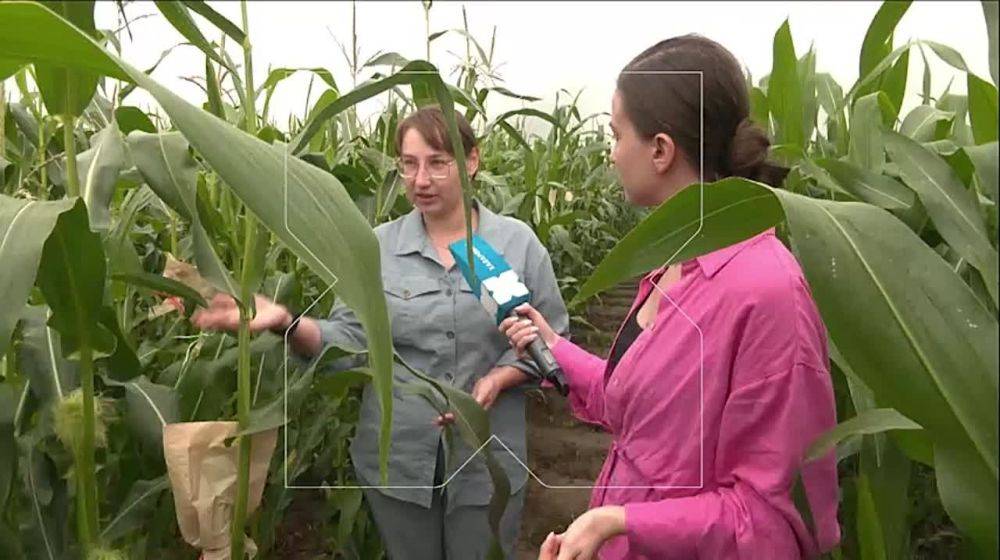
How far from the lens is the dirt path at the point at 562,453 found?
675 mm

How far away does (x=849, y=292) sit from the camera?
0.43m

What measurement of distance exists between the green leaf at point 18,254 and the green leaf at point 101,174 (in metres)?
0.16

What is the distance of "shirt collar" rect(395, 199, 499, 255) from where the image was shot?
767 millimetres

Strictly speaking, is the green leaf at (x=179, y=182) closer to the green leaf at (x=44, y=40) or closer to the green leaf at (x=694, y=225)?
the green leaf at (x=44, y=40)

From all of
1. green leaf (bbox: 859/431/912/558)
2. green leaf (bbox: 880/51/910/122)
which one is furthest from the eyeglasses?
green leaf (bbox: 880/51/910/122)

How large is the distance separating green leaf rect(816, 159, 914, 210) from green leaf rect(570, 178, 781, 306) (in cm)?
31

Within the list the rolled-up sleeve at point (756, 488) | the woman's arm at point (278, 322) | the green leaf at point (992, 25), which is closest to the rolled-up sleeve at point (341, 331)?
the woman's arm at point (278, 322)

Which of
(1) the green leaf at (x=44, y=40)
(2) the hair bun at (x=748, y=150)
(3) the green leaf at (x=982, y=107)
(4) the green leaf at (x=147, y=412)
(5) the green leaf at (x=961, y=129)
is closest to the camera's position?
(1) the green leaf at (x=44, y=40)

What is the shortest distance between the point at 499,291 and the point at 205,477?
0.32 m

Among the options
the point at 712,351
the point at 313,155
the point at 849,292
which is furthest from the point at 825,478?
the point at 313,155

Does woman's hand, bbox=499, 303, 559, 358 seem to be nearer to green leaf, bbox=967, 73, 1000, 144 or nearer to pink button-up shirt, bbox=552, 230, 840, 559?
pink button-up shirt, bbox=552, 230, 840, 559

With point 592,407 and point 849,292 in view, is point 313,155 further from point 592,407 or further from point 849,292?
point 849,292

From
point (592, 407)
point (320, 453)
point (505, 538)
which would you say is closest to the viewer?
point (592, 407)

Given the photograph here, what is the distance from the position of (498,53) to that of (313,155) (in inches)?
13.9
